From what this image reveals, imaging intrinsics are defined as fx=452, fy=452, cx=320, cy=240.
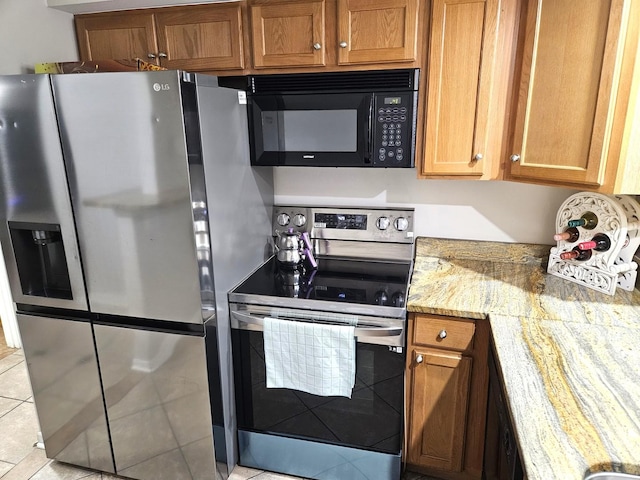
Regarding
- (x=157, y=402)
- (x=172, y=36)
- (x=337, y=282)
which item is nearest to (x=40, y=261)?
(x=157, y=402)

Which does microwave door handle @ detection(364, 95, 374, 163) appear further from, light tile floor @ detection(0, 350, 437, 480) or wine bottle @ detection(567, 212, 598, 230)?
light tile floor @ detection(0, 350, 437, 480)

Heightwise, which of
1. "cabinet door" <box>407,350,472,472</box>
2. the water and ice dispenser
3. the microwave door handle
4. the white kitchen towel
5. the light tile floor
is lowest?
the light tile floor

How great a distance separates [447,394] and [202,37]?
1733 millimetres

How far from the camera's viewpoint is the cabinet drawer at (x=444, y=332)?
1646 mm

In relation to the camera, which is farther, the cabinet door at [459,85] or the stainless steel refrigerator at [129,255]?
the cabinet door at [459,85]

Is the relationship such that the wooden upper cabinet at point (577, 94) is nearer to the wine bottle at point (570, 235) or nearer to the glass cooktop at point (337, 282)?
the wine bottle at point (570, 235)

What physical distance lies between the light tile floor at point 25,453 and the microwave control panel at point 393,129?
1.35m

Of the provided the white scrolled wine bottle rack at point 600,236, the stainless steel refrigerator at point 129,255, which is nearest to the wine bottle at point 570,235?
the white scrolled wine bottle rack at point 600,236

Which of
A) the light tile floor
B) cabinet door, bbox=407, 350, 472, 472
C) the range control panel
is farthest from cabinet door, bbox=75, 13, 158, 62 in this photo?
the light tile floor

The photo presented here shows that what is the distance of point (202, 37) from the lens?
1.86 m

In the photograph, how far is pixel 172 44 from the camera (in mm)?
1895

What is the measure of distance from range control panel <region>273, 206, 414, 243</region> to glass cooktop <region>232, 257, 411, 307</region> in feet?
0.42

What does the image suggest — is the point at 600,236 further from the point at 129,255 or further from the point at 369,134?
the point at 129,255

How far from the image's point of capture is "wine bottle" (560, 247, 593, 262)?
5.82 feet
